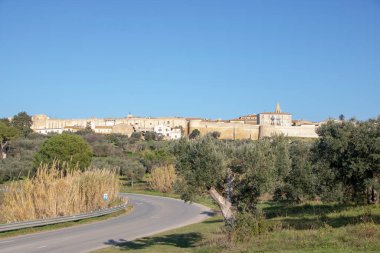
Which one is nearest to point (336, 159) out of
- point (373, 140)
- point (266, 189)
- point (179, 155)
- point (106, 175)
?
point (373, 140)

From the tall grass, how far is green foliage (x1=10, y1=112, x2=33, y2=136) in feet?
271

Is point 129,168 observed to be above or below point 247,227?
below

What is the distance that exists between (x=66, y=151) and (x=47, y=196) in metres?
29.9

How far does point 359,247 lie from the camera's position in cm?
1138

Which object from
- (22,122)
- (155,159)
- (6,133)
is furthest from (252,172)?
(22,122)

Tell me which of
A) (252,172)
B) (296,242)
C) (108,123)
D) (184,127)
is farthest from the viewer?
(108,123)

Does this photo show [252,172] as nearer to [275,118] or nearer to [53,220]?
[53,220]

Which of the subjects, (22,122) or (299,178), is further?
(22,122)

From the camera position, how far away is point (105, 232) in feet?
73.9

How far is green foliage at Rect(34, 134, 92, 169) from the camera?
2069 inches

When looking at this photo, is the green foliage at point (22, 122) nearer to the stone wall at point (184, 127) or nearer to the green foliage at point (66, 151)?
the stone wall at point (184, 127)

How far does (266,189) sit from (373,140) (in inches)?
286

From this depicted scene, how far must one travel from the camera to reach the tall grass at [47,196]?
23.8m

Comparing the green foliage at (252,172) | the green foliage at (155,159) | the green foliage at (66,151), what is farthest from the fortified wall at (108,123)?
the green foliage at (252,172)
